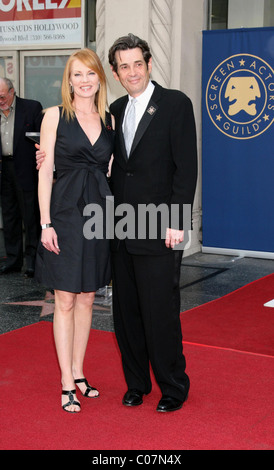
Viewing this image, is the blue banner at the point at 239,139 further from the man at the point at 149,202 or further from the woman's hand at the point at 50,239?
the woman's hand at the point at 50,239

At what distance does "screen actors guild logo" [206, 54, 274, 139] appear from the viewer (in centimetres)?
731

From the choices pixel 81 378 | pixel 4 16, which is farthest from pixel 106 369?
pixel 4 16

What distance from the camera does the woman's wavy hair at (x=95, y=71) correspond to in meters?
3.15

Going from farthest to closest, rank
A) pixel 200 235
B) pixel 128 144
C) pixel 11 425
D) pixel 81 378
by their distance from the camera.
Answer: pixel 200 235, pixel 81 378, pixel 128 144, pixel 11 425

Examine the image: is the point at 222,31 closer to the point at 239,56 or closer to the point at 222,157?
the point at 239,56

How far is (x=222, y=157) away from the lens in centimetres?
762

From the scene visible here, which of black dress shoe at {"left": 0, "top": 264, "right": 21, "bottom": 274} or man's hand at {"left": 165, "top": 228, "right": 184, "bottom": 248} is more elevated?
man's hand at {"left": 165, "top": 228, "right": 184, "bottom": 248}

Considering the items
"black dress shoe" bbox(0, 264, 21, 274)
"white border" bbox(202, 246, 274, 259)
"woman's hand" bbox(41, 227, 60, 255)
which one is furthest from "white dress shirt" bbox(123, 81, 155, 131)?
"white border" bbox(202, 246, 274, 259)

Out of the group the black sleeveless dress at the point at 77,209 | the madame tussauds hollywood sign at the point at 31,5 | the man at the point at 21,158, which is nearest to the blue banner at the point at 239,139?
the madame tussauds hollywood sign at the point at 31,5

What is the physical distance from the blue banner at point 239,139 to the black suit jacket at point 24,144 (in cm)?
214

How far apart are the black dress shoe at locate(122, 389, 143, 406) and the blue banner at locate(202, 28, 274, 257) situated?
4.47 meters

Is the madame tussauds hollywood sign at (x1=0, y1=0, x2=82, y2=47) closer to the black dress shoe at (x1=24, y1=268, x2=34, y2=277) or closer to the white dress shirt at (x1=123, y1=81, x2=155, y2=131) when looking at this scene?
the black dress shoe at (x1=24, y1=268, x2=34, y2=277)
